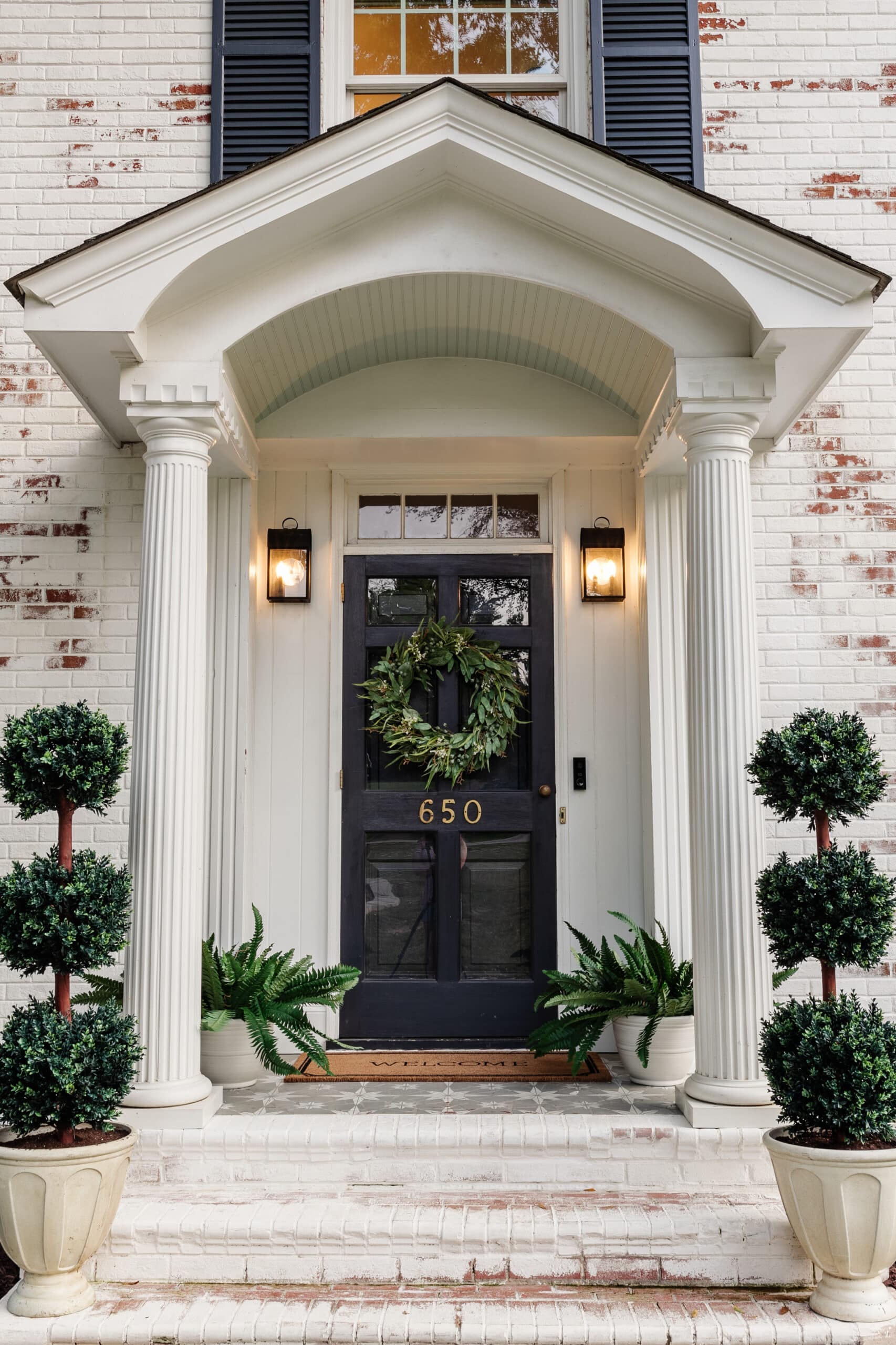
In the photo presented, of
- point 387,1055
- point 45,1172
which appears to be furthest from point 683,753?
point 45,1172

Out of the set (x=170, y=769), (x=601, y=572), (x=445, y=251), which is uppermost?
(x=445, y=251)

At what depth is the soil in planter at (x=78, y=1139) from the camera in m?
2.99

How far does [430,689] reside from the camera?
4793 mm

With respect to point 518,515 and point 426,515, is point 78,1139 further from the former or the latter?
point 518,515

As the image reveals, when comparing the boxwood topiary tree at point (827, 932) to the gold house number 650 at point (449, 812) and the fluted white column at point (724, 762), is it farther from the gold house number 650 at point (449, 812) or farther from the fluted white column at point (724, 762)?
the gold house number 650 at point (449, 812)

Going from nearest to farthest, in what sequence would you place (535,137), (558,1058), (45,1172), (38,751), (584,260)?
(45,1172) → (38,751) → (535,137) → (584,260) → (558,1058)

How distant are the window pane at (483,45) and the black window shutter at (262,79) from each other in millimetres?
649

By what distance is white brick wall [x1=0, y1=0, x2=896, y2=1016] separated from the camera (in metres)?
4.58

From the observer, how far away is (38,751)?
312 cm

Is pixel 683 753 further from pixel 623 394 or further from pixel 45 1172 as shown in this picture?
pixel 45 1172

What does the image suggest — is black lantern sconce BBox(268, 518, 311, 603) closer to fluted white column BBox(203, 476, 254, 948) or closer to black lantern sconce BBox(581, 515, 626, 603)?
fluted white column BBox(203, 476, 254, 948)

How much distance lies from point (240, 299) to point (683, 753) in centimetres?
240

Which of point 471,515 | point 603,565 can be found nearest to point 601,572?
point 603,565

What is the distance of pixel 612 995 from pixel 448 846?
975mm
